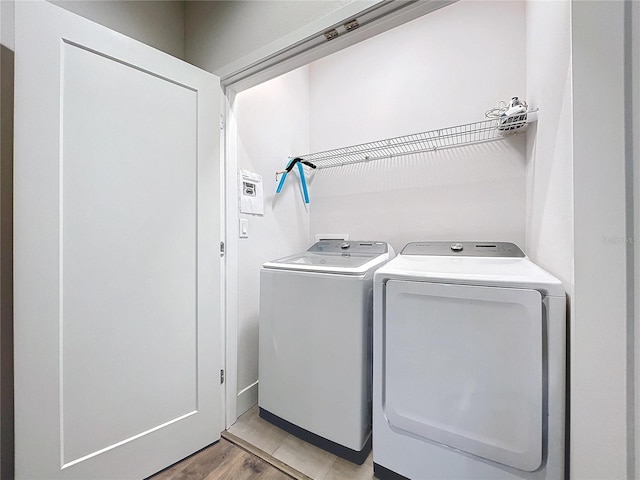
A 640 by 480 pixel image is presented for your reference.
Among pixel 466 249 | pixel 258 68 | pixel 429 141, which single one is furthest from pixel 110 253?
pixel 429 141

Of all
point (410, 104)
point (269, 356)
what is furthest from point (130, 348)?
point (410, 104)

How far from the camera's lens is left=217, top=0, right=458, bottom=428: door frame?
1.08 meters

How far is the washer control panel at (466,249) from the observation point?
1.49 metres

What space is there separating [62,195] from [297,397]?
1.45 metres

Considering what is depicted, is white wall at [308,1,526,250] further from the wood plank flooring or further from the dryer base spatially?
the wood plank flooring

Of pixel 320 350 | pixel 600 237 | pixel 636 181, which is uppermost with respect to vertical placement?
pixel 636 181

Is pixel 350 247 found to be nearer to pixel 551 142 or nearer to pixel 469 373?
pixel 469 373

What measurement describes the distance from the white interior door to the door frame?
0.11 m

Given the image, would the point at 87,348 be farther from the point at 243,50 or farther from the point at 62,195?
the point at 243,50

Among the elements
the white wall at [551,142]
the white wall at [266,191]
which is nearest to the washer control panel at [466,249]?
the white wall at [551,142]

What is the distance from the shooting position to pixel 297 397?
1.44 m

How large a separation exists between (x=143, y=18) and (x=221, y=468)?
2510mm

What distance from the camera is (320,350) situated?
4.44 feet

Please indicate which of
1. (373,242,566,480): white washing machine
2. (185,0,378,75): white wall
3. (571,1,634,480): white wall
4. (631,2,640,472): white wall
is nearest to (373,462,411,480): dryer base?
(373,242,566,480): white washing machine
